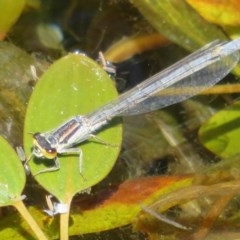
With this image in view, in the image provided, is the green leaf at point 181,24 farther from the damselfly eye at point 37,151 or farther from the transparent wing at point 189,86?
the damselfly eye at point 37,151

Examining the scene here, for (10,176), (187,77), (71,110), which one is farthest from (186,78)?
(10,176)

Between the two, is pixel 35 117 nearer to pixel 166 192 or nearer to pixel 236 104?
pixel 166 192

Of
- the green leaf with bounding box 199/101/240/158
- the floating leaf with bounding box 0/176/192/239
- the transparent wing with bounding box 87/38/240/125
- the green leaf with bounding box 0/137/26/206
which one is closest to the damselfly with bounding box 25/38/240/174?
the transparent wing with bounding box 87/38/240/125

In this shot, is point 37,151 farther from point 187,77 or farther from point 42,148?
point 187,77

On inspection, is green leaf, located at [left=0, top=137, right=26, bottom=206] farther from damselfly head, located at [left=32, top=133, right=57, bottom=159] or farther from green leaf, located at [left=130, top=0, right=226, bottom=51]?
green leaf, located at [left=130, top=0, right=226, bottom=51]

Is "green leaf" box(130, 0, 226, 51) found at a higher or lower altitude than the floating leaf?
higher

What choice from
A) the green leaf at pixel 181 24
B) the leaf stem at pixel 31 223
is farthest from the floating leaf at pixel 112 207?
the green leaf at pixel 181 24

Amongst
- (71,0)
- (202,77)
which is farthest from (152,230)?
(71,0)
